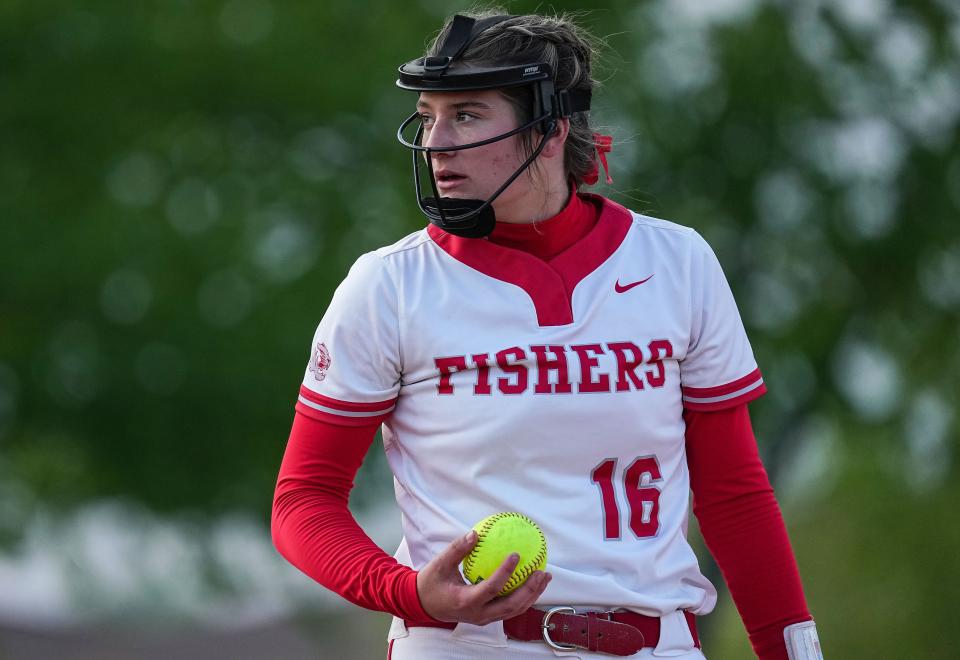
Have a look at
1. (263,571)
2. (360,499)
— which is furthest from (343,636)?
(360,499)

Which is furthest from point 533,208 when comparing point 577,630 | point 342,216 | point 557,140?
point 342,216

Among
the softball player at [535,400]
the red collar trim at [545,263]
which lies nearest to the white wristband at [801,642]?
the softball player at [535,400]

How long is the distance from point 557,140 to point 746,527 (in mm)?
1012

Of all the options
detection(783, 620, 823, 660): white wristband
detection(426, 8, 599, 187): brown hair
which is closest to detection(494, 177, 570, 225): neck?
detection(426, 8, 599, 187): brown hair

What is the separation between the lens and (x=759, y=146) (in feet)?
46.7

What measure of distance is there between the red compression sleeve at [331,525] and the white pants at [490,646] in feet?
0.43

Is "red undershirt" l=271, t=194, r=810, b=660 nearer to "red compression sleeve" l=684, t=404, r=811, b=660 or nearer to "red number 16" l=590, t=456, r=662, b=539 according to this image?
"red compression sleeve" l=684, t=404, r=811, b=660

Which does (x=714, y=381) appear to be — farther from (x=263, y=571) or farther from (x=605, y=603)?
(x=263, y=571)

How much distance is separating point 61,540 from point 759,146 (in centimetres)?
788

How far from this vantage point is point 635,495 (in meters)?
3.15

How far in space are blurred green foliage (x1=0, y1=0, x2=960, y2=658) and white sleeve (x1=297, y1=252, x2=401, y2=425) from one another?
10572mm

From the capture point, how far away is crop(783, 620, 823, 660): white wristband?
3316mm

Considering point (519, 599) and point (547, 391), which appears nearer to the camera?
point (519, 599)

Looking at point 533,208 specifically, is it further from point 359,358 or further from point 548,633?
point 548,633
